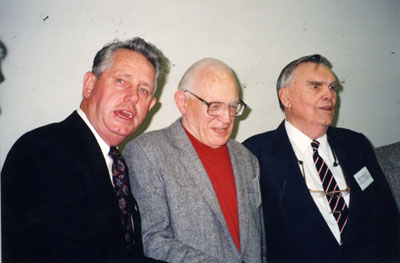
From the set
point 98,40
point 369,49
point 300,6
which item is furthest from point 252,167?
point 369,49

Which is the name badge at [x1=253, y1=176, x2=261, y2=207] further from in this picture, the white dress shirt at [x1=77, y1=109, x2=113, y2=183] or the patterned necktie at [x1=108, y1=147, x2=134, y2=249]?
the white dress shirt at [x1=77, y1=109, x2=113, y2=183]

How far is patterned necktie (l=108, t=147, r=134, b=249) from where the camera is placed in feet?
4.35

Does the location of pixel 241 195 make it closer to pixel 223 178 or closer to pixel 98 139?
pixel 223 178

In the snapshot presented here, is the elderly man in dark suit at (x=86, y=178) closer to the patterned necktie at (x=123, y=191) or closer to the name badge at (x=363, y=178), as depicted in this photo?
the patterned necktie at (x=123, y=191)

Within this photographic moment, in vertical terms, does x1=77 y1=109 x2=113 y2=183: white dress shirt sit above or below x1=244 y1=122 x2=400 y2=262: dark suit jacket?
above

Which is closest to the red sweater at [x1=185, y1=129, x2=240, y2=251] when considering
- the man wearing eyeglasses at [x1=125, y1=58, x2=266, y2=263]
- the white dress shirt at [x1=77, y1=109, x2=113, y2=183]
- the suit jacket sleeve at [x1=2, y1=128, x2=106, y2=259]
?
the man wearing eyeglasses at [x1=125, y1=58, x2=266, y2=263]

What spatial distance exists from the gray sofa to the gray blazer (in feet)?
4.28

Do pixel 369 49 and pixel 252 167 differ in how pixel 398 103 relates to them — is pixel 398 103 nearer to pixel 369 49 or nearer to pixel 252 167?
pixel 369 49

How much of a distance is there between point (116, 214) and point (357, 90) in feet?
9.25

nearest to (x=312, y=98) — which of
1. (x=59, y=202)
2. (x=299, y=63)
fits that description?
(x=299, y=63)

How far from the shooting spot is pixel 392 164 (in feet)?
7.05

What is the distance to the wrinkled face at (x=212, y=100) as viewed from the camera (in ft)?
5.19

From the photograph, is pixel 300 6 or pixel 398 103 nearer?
pixel 300 6

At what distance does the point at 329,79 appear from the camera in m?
2.00
